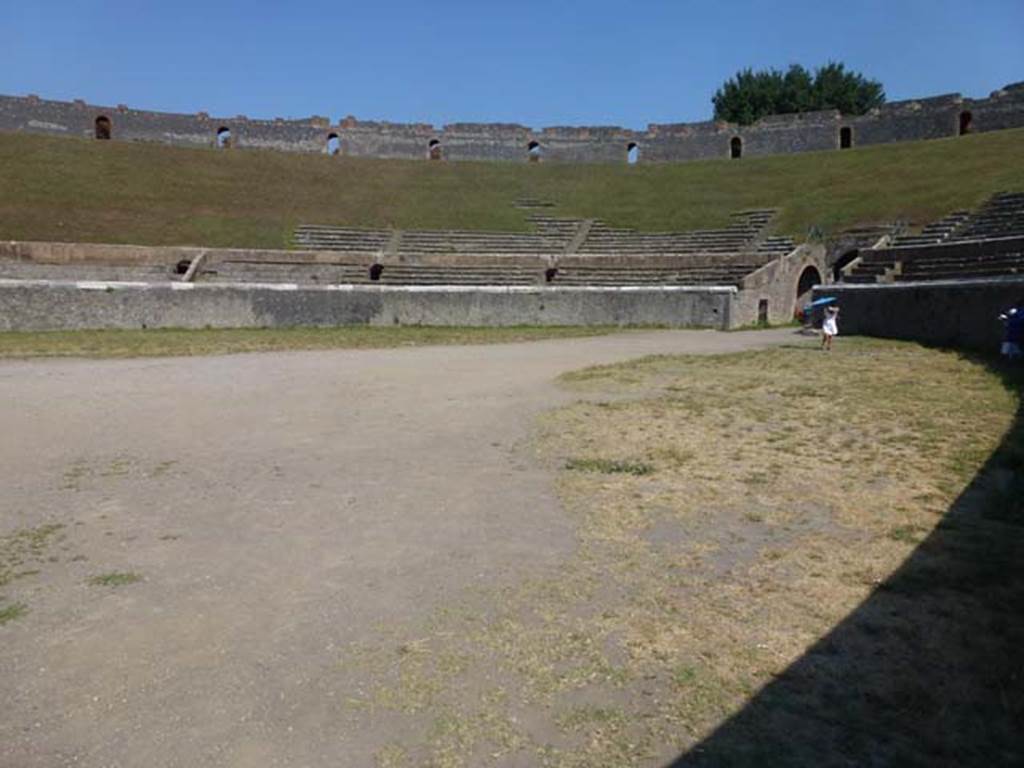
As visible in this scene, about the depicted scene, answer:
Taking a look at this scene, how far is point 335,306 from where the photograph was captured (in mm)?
22125

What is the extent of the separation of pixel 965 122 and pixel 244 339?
4701 centimetres

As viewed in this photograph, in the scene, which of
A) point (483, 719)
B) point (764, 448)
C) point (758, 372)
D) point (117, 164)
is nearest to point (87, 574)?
point (483, 719)

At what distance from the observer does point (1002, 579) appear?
4.09 metres

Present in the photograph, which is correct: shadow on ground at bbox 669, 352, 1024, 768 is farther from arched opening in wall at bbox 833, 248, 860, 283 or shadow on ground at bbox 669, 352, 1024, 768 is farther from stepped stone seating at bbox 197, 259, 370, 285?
arched opening in wall at bbox 833, 248, 860, 283

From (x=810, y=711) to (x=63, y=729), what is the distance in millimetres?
2665

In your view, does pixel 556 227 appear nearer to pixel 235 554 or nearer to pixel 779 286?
pixel 779 286

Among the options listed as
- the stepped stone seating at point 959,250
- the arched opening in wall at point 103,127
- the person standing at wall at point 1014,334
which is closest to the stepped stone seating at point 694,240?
the stepped stone seating at point 959,250

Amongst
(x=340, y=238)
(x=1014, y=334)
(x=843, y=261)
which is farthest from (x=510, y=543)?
(x=340, y=238)

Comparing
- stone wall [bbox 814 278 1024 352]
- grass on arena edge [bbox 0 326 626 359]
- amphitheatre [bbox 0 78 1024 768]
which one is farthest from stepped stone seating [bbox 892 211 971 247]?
grass on arena edge [bbox 0 326 626 359]

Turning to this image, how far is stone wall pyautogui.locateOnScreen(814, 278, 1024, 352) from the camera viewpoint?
48.8 ft

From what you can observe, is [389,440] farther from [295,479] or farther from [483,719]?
[483,719]

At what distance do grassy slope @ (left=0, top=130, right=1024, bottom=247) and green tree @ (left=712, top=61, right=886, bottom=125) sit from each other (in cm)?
3289

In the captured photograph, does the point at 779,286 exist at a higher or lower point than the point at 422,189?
lower

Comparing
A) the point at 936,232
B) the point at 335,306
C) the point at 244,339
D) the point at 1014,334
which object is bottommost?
the point at 244,339
